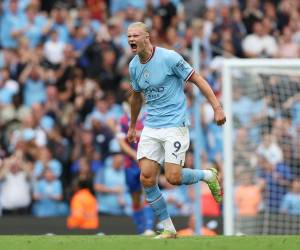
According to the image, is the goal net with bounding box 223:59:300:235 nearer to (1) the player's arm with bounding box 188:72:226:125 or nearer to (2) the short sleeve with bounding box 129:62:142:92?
(2) the short sleeve with bounding box 129:62:142:92

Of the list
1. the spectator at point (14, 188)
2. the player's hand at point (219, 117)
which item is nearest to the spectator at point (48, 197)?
the spectator at point (14, 188)

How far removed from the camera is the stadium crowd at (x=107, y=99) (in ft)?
60.8

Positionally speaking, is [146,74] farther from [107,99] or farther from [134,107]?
[107,99]

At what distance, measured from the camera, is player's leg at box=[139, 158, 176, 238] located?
1152 cm

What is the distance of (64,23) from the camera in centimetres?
2150

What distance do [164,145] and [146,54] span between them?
0.99 meters

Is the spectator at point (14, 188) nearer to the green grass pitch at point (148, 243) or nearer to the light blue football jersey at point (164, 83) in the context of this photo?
the light blue football jersey at point (164, 83)

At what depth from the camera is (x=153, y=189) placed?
456 inches

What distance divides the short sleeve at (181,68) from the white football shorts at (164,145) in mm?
583

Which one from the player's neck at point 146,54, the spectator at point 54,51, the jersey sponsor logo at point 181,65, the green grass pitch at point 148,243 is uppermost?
the spectator at point 54,51

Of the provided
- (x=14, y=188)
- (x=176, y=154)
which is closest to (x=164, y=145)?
(x=176, y=154)

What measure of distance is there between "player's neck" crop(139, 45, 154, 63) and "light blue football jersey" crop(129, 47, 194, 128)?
0.10 ft

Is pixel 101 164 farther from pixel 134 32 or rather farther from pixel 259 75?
pixel 134 32

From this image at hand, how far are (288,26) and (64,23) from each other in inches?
187
